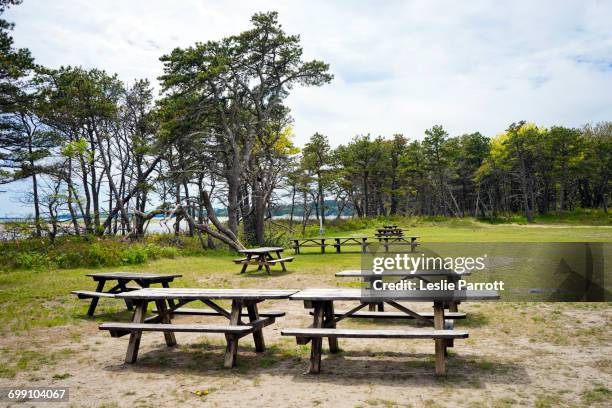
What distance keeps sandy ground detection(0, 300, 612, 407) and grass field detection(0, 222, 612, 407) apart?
0.04ft

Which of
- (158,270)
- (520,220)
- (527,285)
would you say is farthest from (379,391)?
(520,220)

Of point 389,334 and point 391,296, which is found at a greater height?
point 391,296

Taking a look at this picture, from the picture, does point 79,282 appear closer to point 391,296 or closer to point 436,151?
point 391,296

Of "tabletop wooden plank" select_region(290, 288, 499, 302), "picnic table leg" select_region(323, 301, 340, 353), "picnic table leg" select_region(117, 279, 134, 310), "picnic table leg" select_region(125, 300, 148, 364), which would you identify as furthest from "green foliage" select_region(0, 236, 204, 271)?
"tabletop wooden plank" select_region(290, 288, 499, 302)

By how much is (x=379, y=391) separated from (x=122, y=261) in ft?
42.3

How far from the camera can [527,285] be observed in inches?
381

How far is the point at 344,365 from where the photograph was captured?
499 cm

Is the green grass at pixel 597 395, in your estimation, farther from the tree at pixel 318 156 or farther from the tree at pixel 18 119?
the tree at pixel 318 156

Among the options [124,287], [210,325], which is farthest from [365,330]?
[124,287]

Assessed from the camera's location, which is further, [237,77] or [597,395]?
[237,77]

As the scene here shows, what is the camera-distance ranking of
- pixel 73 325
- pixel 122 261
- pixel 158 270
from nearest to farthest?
1. pixel 73 325
2. pixel 158 270
3. pixel 122 261

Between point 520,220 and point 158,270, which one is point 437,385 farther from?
point 520,220

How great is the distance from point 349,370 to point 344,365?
0.20 meters

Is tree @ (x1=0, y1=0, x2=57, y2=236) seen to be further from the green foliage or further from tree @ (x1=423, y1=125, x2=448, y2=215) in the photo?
tree @ (x1=423, y1=125, x2=448, y2=215)
